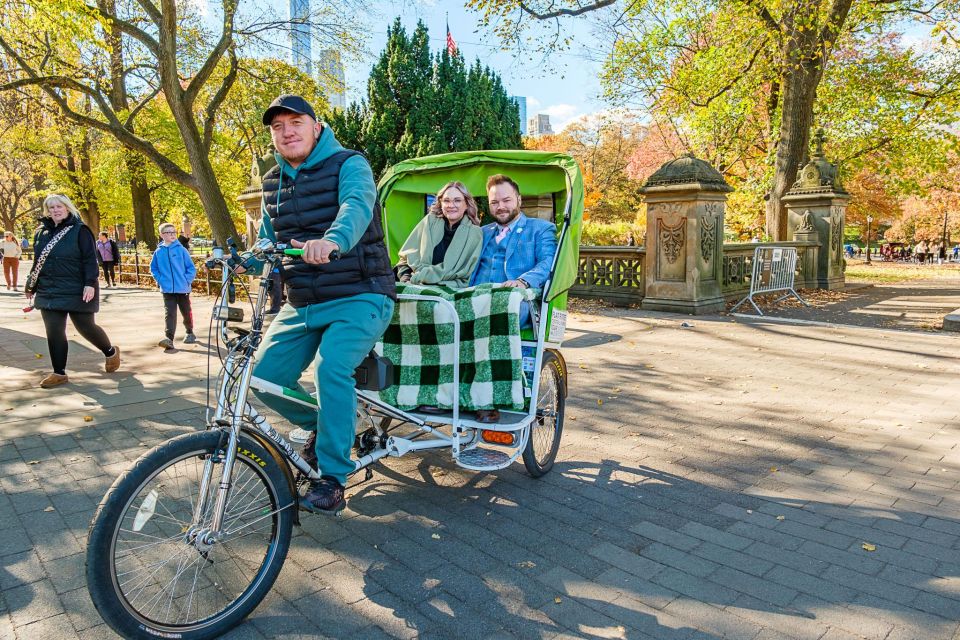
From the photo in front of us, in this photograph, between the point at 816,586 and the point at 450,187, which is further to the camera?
the point at 450,187

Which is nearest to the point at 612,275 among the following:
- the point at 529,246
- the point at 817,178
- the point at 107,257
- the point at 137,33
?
the point at 817,178

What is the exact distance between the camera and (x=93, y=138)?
3391cm

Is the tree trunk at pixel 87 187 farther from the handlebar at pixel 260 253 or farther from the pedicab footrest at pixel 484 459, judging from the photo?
the handlebar at pixel 260 253

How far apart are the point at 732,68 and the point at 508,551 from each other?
18.8m

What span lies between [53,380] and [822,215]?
17.8 m

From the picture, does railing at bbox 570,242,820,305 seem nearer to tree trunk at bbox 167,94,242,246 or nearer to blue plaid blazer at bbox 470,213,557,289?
tree trunk at bbox 167,94,242,246

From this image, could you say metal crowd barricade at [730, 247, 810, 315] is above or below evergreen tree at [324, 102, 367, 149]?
below

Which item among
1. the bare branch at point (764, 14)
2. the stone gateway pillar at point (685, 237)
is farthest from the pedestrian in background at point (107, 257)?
the bare branch at point (764, 14)

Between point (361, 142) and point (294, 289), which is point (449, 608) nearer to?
point (294, 289)

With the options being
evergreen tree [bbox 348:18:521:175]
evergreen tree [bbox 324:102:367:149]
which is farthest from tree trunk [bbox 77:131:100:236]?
evergreen tree [bbox 348:18:521:175]

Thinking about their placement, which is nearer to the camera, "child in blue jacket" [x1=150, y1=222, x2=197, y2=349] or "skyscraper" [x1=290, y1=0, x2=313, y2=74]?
"child in blue jacket" [x1=150, y1=222, x2=197, y2=349]

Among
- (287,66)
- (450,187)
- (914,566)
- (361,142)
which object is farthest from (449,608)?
(287,66)

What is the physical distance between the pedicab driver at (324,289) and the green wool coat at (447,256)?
117 centimetres

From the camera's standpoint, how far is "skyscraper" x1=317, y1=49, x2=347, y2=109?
20.8 meters
